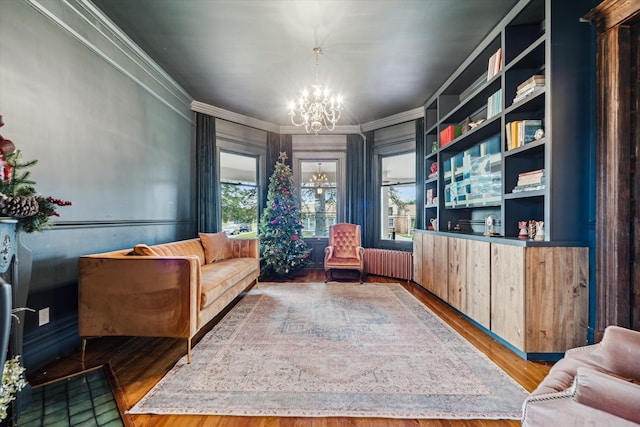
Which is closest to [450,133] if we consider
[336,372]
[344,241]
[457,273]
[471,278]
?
[457,273]

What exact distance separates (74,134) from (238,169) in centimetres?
309

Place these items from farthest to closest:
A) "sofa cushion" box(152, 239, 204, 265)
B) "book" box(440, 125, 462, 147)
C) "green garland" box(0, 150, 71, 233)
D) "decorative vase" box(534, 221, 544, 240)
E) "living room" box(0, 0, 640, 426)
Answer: "book" box(440, 125, 462, 147) < "sofa cushion" box(152, 239, 204, 265) < "decorative vase" box(534, 221, 544, 240) < "living room" box(0, 0, 640, 426) < "green garland" box(0, 150, 71, 233)

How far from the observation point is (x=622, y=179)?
6.51ft

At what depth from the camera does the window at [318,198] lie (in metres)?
6.13

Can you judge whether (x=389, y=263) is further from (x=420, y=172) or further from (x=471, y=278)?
(x=471, y=278)

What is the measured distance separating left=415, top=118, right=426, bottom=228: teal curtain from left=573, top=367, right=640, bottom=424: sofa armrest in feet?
13.7

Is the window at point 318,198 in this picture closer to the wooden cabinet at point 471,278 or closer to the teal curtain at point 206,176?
the teal curtain at point 206,176

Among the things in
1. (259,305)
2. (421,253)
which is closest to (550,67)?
(421,253)

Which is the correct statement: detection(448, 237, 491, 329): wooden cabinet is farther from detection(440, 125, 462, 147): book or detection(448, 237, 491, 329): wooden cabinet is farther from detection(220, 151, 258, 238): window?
detection(220, 151, 258, 238): window

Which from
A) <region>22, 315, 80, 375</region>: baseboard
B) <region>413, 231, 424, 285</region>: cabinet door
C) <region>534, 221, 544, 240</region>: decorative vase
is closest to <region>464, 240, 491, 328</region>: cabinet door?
<region>534, 221, 544, 240</region>: decorative vase

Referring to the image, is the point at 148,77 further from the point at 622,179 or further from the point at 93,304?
the point at 622,179

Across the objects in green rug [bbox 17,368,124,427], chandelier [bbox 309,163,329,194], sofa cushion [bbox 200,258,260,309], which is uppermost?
chandelier [bbox 309,163,329,194]

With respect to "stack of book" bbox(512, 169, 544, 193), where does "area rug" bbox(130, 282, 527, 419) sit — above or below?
below

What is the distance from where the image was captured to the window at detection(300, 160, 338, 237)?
613 cm
